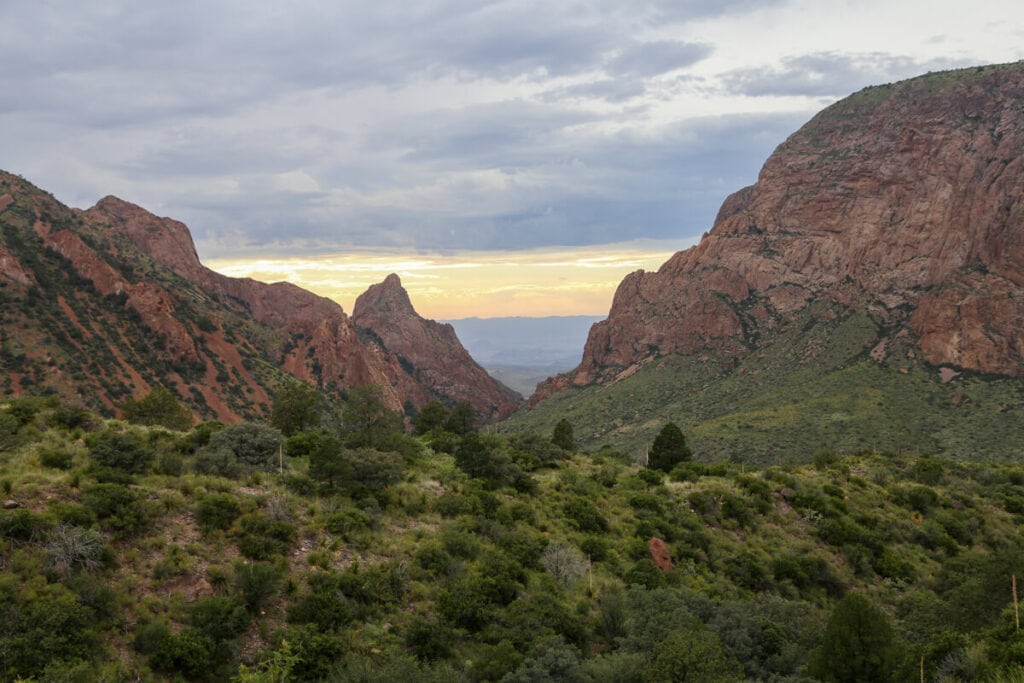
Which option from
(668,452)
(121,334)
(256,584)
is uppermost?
(121,334)

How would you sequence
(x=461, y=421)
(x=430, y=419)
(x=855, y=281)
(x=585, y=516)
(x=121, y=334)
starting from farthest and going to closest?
(x=855, y=281)
(x=121, y=334)
(x=430, y=419)
(x=461, y=421)
(x=585, y=516)

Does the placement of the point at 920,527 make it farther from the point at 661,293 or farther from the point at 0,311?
the point at 661,293

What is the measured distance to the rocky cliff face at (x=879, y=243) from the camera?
10012 cm

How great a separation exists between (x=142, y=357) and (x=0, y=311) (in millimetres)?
17203

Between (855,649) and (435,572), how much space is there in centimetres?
1230

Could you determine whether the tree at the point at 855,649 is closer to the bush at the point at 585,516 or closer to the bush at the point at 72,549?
the bush at the point at 585,516

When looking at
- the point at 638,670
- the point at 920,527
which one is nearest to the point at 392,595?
the point at 638,670

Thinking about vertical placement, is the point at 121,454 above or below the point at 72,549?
above

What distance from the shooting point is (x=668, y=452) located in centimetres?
4194

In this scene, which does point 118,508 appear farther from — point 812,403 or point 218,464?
point 812,403

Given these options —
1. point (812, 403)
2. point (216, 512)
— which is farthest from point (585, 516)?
point (812, 403)

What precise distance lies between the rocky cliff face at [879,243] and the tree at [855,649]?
98.5m

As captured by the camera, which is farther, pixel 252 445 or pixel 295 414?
pixel 295 414

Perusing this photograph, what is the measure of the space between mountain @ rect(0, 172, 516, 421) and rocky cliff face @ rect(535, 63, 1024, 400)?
6120cm
